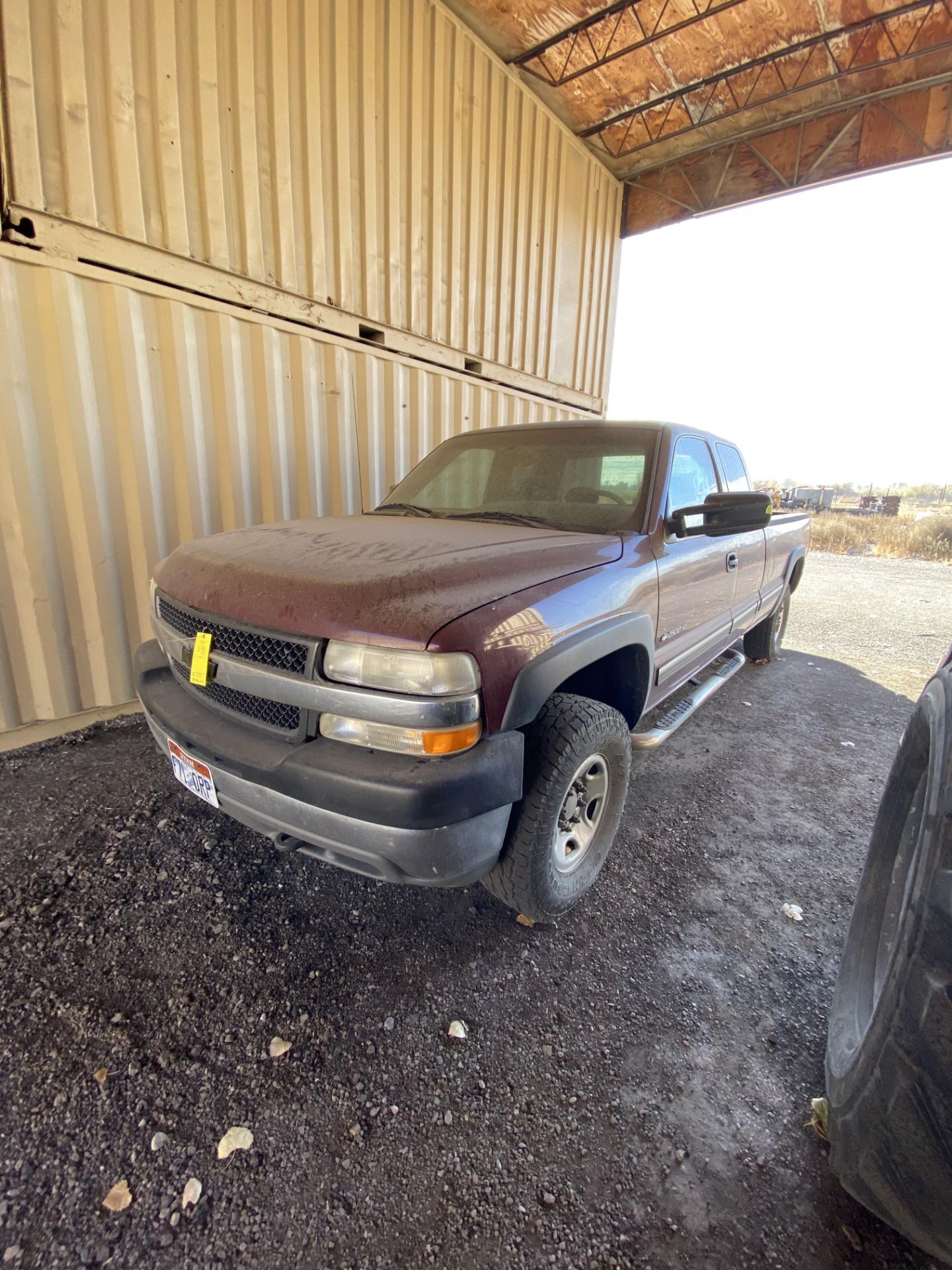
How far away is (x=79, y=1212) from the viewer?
47.6 inches

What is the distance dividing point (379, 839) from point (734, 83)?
8394 millimetres

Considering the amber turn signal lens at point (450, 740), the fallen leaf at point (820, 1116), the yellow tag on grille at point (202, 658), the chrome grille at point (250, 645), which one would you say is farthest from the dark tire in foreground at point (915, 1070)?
the yellow tag on grille at point (202, 658)

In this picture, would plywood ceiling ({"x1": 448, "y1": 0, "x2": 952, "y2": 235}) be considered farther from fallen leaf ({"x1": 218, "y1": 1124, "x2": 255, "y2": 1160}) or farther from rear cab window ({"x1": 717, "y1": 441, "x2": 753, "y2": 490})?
fallen leaf ({"x1": 218, "y1": 1124, "x2": 255, "y2": 1160})

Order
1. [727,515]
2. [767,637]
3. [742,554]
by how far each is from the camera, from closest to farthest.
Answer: [727,515] → [742,554] → [767,637]

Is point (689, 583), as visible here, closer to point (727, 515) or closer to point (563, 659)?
point (727, 515)

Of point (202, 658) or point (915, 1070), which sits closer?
point (915, 1070)

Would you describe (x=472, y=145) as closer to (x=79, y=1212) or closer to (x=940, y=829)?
(x=940, y=829)

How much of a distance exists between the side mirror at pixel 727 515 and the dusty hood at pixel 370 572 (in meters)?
0.47

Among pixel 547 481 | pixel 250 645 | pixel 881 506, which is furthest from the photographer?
pixel 881 506

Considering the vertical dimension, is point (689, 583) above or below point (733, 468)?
below

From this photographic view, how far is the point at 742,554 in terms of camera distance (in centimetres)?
357

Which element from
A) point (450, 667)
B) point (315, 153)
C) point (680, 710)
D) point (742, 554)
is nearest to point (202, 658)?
point (450, 667)

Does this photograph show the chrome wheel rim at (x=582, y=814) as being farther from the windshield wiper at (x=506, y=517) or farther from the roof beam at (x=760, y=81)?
the roof beam at (x=760, y=81)

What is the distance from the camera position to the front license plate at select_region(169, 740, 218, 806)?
70.7 inches
